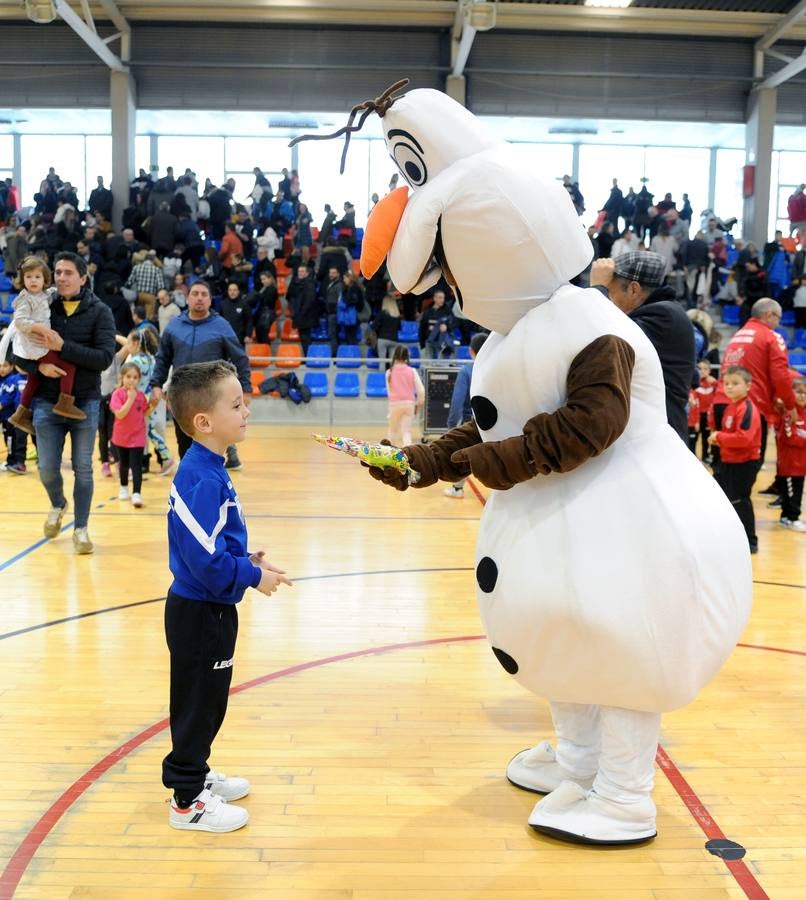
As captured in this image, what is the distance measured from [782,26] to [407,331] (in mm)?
7879

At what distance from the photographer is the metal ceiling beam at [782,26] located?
15.1 m

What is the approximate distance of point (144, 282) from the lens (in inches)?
560

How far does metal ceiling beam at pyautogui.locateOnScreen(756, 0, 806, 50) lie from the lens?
1509 cm

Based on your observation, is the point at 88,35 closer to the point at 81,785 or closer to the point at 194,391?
the point at 194,391

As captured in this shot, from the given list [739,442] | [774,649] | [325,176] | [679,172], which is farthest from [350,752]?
[679,172]

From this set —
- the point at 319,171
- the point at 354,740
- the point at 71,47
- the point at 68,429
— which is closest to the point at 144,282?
the point at 71,47

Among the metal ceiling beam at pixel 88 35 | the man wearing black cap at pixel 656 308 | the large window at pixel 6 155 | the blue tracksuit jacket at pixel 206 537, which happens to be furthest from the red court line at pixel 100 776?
the large window at pixel 6 155

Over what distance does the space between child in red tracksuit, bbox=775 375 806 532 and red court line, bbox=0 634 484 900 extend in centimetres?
387

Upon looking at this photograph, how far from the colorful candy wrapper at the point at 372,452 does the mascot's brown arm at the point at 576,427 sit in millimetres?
216

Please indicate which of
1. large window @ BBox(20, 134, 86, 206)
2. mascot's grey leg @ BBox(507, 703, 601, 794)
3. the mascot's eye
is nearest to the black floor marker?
mascot's grey leg @ BBox(507, 703, 601, 794)

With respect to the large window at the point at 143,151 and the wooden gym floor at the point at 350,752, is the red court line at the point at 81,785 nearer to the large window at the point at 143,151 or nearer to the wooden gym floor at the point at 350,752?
the wooden gym floor at the point at 350,752

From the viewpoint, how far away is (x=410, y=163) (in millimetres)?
2578

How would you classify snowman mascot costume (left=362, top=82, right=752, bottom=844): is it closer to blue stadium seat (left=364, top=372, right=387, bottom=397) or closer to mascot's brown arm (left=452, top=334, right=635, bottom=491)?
mascot's brown arm (left=452, top=334, right=635, bottom=491)

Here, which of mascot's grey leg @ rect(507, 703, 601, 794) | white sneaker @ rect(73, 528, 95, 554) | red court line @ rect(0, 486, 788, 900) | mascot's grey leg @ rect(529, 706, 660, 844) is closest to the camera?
red court line @ rect(0, 486, 788, 900)
